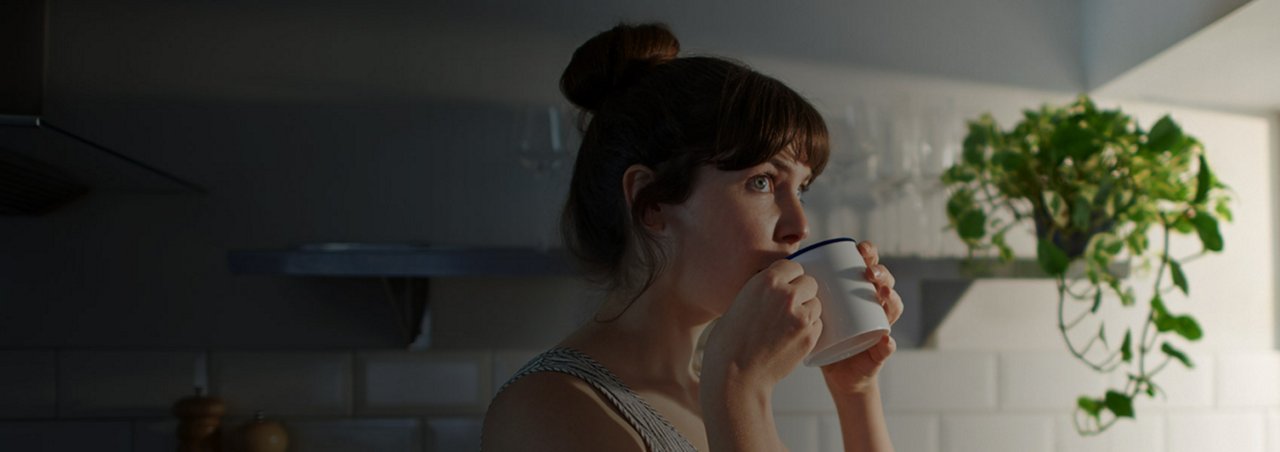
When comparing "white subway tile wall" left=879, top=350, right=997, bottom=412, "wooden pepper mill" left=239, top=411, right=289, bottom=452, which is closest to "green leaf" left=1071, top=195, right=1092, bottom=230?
"white subway tile wall" left=879, top=350, right=997, bottom=412

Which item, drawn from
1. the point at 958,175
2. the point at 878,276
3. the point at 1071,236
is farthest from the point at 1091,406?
the point at 878,276

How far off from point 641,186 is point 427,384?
2.46 feet

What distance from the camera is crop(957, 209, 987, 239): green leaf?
1.34 metres

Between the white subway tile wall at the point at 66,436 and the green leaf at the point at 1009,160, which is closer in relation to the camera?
the green leaf at the point at 1009,160

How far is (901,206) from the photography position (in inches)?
55.1

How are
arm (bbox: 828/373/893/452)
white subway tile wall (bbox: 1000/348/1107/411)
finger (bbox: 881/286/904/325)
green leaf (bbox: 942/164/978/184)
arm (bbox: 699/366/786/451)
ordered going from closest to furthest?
arm (bbox: 699/366/786/451) < finger (bbox: 881/286/904/325) < arm (bbox: 828/373/893/452) < green leaf (bbox: 942/164/978/184) < white subway tile wall (bbox: 1000/348/1107/411)

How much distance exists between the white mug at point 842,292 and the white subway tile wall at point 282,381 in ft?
2.85

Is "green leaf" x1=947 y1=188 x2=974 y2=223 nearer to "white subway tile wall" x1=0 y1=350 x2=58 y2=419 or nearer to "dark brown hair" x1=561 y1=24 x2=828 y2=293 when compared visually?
"dark brown hair" x1=561 y1=24 x2=828 y2=293

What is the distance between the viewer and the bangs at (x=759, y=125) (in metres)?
0.81

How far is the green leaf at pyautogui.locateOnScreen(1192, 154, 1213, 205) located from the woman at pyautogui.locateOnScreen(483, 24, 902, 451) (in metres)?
0.57

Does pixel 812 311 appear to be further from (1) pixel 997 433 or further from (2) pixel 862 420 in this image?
(1) pixel 997 433

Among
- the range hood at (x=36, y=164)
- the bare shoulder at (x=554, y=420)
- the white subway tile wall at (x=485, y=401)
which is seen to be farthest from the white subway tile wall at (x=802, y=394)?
the range hood at (x=36, y=164)

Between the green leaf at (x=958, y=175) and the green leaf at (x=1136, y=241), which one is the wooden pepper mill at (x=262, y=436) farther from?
the green leaf at (x=1136, y=241)

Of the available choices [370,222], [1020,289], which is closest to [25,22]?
[370,222]
